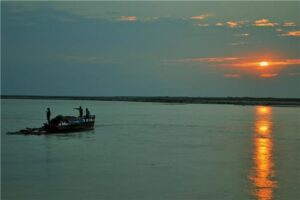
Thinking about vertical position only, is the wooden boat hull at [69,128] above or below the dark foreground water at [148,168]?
above

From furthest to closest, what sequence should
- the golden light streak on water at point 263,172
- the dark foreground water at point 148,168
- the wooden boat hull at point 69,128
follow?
the wooden boat hull at point 69,128, the dark foreground water at point 148,168, the golden light streak on water at point 263,172

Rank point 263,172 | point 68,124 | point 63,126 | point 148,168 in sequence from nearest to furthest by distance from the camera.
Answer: point 263,172
point 148,168
point 63,126
point 68,124

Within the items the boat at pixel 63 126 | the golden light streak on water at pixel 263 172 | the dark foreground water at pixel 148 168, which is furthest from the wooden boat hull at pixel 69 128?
the golden light streak on water at pixel 263 172

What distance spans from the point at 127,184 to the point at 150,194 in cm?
122

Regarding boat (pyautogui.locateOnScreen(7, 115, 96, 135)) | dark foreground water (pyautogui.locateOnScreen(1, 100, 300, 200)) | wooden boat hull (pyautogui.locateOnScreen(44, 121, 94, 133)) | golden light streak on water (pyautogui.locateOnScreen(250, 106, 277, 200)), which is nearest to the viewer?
golden light streak on water (pyautogui.locateOnScreen(250, 106, 277, 200))

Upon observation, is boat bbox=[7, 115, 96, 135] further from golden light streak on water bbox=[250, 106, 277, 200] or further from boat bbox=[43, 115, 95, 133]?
golden light streak on water bbox=[250, 106, 277, 200]

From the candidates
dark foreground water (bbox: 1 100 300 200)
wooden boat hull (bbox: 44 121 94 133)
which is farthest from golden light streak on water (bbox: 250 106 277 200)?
wooden boat hull (bbox: 44 121 94 133)

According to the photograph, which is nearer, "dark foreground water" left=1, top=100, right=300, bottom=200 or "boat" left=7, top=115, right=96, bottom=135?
"dark foreground water" left=1, top=100, right=300, bottom=200

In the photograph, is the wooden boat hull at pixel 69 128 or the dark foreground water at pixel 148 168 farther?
the wooden boat hull at pixel 69 128

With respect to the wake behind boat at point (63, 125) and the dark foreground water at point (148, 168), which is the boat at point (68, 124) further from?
the dark foreground water at point (148, 168)

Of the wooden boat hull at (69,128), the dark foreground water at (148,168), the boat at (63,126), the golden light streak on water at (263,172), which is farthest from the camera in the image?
the wooden boat hull at (69,128)

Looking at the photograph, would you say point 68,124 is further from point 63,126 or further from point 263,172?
point 263,172

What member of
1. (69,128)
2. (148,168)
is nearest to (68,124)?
(69,128)

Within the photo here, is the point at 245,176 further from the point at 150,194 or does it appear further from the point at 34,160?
the point at 34,160
